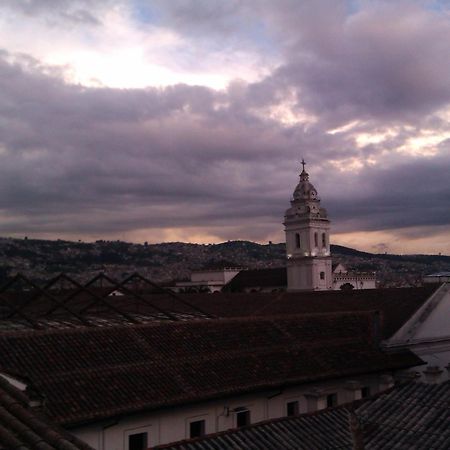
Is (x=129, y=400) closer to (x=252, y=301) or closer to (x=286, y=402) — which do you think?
(x=286, y=402)

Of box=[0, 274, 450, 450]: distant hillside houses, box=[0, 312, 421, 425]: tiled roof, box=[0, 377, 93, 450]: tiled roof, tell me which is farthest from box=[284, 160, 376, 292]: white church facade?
box=[0, 377, 93, 450]: tiled roof

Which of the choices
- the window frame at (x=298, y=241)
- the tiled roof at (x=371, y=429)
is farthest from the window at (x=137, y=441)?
the window frame at (x=298, y=241)

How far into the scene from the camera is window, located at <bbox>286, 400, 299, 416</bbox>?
18.0m

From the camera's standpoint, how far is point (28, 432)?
5.93 meters

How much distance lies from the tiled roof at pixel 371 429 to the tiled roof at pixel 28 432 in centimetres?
413

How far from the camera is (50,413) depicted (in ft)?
41.5

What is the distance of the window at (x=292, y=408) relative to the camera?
59.2 ft

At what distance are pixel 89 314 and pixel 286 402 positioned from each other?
10120 mm

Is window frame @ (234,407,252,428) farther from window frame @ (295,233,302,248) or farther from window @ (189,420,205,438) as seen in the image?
window frame @ (295,233,302,248)

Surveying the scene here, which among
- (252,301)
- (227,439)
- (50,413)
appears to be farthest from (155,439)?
(252,301)

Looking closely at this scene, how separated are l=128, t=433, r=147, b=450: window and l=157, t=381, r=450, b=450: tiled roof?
4.43 m

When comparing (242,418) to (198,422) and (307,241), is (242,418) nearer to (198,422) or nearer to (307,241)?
(198,422)

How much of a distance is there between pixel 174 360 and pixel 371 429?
8062mm

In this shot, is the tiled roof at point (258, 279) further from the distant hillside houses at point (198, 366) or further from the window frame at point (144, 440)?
the window frame at point (144, 440)
